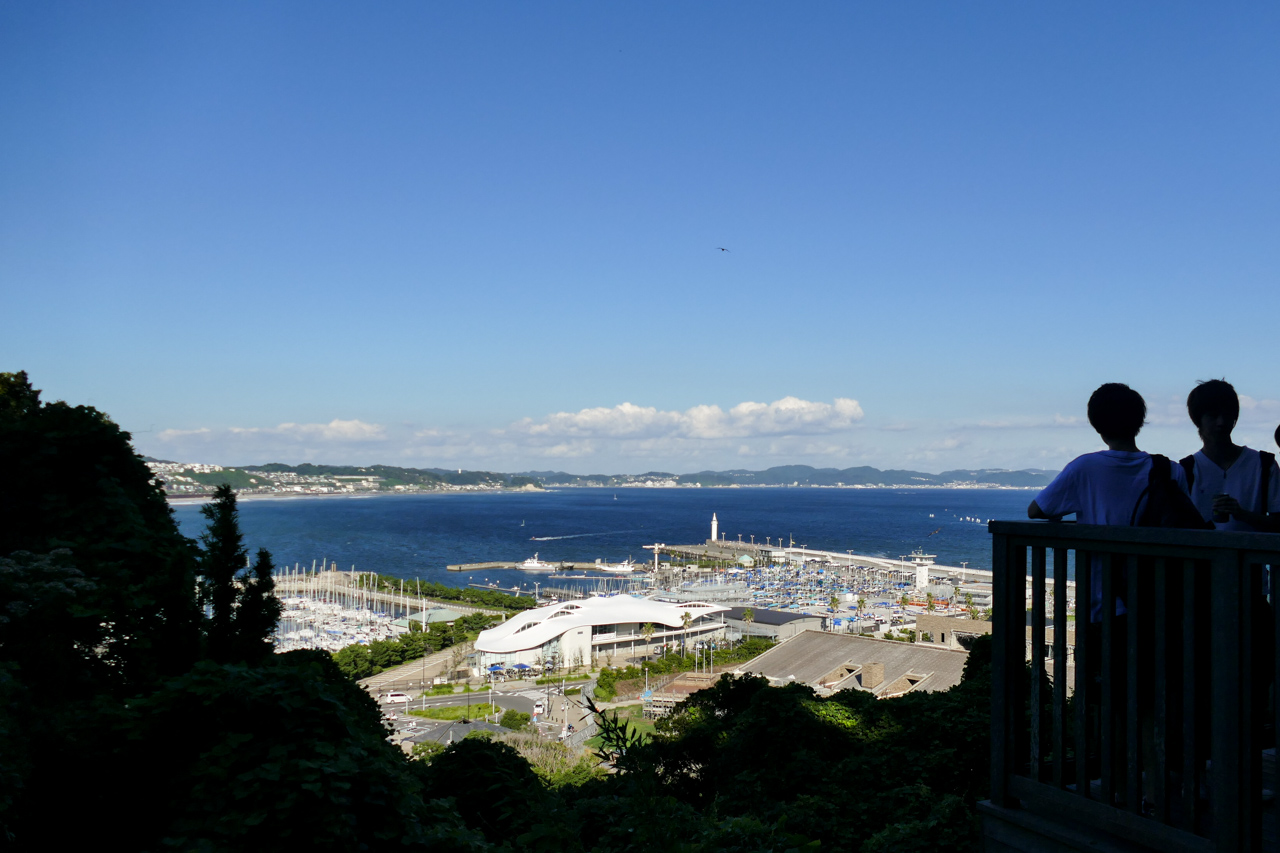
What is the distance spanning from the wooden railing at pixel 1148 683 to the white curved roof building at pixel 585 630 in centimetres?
3388

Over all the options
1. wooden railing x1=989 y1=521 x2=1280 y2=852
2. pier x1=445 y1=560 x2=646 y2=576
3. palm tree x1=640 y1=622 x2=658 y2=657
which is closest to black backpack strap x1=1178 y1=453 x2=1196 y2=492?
wooden railing x1=989 y1=521 x2=1280 y2=852

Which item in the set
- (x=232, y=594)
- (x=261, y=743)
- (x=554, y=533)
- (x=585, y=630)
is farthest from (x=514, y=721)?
(x=554, y=533)

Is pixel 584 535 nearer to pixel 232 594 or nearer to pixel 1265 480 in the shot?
pixel 232 594

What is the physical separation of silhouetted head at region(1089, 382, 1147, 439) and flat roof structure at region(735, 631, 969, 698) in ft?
63.5

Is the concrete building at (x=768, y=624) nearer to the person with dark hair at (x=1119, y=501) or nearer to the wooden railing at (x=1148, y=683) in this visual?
the wooden railing at (x=1148, y=683)

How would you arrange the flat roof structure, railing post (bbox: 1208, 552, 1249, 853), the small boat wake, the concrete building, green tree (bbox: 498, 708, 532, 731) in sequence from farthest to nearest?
the small boat wake
the concrete building
green tree (bbox: 498, 708, 532, 731)
the flat roof structure
railing post (bbox: 1208, 552, 1249, 853)

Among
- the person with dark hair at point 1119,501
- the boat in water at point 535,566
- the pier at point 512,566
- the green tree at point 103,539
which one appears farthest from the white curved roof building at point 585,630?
the boat in water at point 535,566

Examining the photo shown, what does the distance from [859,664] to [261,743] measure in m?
24.6

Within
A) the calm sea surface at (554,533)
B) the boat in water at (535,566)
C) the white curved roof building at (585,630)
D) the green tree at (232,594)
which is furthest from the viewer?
the calm sea surface at (554,533)

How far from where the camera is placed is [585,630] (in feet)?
127

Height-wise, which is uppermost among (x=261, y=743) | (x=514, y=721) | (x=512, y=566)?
(x=261, y=743)

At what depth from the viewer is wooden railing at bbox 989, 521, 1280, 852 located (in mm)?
2295

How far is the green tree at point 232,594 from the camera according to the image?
254 inches

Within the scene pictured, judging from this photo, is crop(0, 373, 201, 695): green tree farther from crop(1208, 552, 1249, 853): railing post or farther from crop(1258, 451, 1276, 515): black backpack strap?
crop(1258, 451, 1276, 515): black backpack strap
